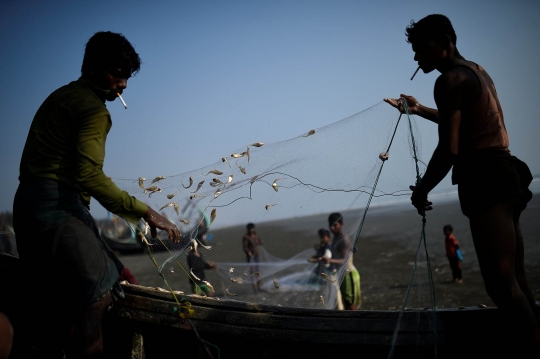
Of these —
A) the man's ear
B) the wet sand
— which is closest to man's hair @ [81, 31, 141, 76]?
the wet sand

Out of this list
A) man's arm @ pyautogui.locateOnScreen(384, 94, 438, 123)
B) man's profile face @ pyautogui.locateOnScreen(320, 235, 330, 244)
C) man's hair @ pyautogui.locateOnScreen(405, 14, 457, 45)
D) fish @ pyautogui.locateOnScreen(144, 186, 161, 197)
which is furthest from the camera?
man's profile face @ pyautogui.locateOnScreen(320, 235, 330, 244)

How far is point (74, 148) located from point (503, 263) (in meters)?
2.50

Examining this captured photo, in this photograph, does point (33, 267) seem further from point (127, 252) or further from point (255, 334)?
point (127, 252)

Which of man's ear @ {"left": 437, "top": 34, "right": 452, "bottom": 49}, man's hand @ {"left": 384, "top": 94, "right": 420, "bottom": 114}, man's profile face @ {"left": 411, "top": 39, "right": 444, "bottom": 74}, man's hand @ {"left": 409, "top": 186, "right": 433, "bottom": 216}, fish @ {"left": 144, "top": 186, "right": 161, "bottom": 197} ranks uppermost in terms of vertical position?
man's ear @ {"left": 437, "top": 34, "right": 452, "bottom": 49}

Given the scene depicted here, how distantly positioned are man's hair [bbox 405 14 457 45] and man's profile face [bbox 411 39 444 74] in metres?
0.03

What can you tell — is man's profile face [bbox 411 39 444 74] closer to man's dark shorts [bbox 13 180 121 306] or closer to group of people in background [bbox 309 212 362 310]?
group of people in background [bbox 309 212 362 310]

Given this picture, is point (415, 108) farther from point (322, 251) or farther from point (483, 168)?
point (322, 251)

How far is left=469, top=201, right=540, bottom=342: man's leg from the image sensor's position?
2186mm

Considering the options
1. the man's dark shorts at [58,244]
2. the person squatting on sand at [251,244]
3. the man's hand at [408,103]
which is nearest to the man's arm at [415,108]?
the man's hand at [408,103]

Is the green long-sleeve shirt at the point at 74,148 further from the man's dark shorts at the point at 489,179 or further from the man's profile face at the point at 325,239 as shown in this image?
the man's profile face at the point at 325,239

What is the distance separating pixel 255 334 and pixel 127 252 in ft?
77.5

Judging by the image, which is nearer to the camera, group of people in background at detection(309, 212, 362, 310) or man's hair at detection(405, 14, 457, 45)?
man's hair at detection(405, 14, 457, 45)

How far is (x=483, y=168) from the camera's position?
2.31 metres

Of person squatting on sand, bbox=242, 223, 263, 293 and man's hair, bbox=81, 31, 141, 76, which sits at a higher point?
man's hair, bbox=81, 31, 141, 76
